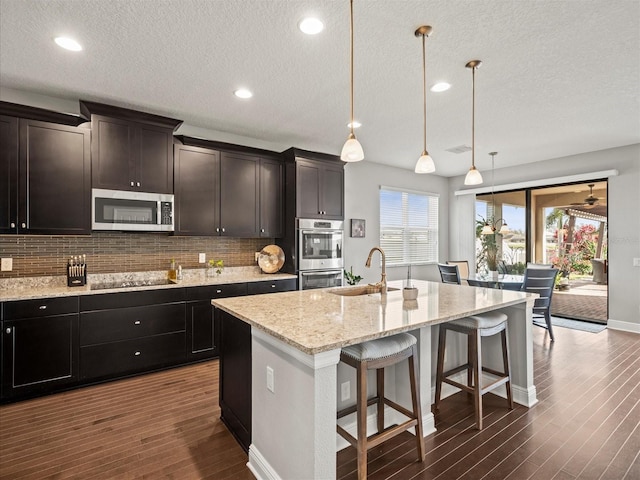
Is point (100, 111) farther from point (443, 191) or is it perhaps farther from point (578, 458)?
point (443, 191)

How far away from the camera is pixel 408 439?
228 cm

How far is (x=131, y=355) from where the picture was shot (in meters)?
3.32

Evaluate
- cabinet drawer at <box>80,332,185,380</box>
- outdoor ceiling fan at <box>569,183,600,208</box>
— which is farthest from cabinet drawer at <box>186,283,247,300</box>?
outdoor ceiling fan at <box>569,183,600,208</box>

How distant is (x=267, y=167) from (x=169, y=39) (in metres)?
2.24

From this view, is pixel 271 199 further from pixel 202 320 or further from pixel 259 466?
pixel 259 466

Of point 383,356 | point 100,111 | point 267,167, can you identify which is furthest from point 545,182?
point 100,111

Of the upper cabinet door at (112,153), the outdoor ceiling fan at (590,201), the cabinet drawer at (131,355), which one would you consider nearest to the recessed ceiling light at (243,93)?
the upper cabinet door at (112,153)

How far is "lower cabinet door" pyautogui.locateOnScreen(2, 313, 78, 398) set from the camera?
2.78m

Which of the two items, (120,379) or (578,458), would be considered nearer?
(578,458)

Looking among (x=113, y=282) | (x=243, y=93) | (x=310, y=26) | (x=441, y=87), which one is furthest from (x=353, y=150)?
(x=113, y=282)

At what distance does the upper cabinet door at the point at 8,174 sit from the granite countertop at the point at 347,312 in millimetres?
Answer: 2094

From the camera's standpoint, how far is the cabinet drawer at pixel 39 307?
9.12 ft

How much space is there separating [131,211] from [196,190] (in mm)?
732

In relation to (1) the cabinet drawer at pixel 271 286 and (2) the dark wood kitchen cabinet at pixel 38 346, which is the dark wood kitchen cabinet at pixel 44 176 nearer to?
(2) the dark wood kitchen cabinet at pixel 38 346
